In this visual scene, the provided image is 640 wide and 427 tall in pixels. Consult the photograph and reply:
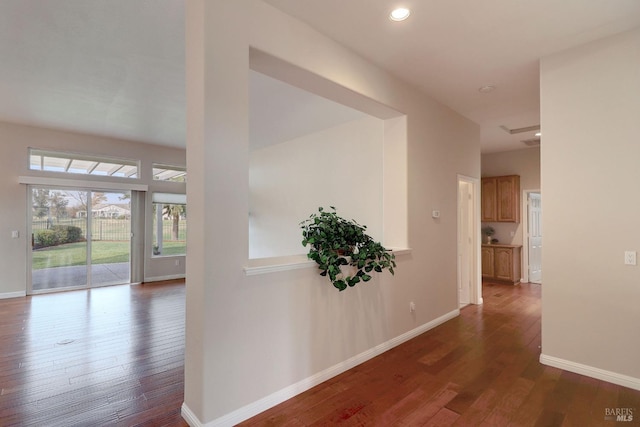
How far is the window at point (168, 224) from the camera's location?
7172mm

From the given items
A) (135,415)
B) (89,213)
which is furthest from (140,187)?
(135,415)

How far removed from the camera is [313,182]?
5676 mm

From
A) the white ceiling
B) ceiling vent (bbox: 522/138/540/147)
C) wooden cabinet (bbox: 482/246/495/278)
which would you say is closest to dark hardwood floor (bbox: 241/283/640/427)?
the white ceiling

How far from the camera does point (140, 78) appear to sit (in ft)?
11.9

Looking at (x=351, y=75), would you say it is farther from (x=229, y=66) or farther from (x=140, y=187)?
(x=140, y=187)

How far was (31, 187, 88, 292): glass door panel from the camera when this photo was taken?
19.0 ft

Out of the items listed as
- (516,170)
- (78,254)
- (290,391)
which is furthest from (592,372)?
(78,254)

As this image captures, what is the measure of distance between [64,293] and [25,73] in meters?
4.17

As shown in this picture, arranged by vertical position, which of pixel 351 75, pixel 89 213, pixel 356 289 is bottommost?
pixel 356 289

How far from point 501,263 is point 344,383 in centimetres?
539

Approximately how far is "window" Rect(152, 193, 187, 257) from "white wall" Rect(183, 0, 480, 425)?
5856 mm

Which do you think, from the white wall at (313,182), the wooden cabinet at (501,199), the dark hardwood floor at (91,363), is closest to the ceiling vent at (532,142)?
the wooden cabinet at (501,199)

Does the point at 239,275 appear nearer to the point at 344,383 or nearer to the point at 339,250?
the point at 339,250

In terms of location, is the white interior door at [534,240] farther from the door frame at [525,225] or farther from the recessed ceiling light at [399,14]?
the recessed ceiling light at [399,14]
